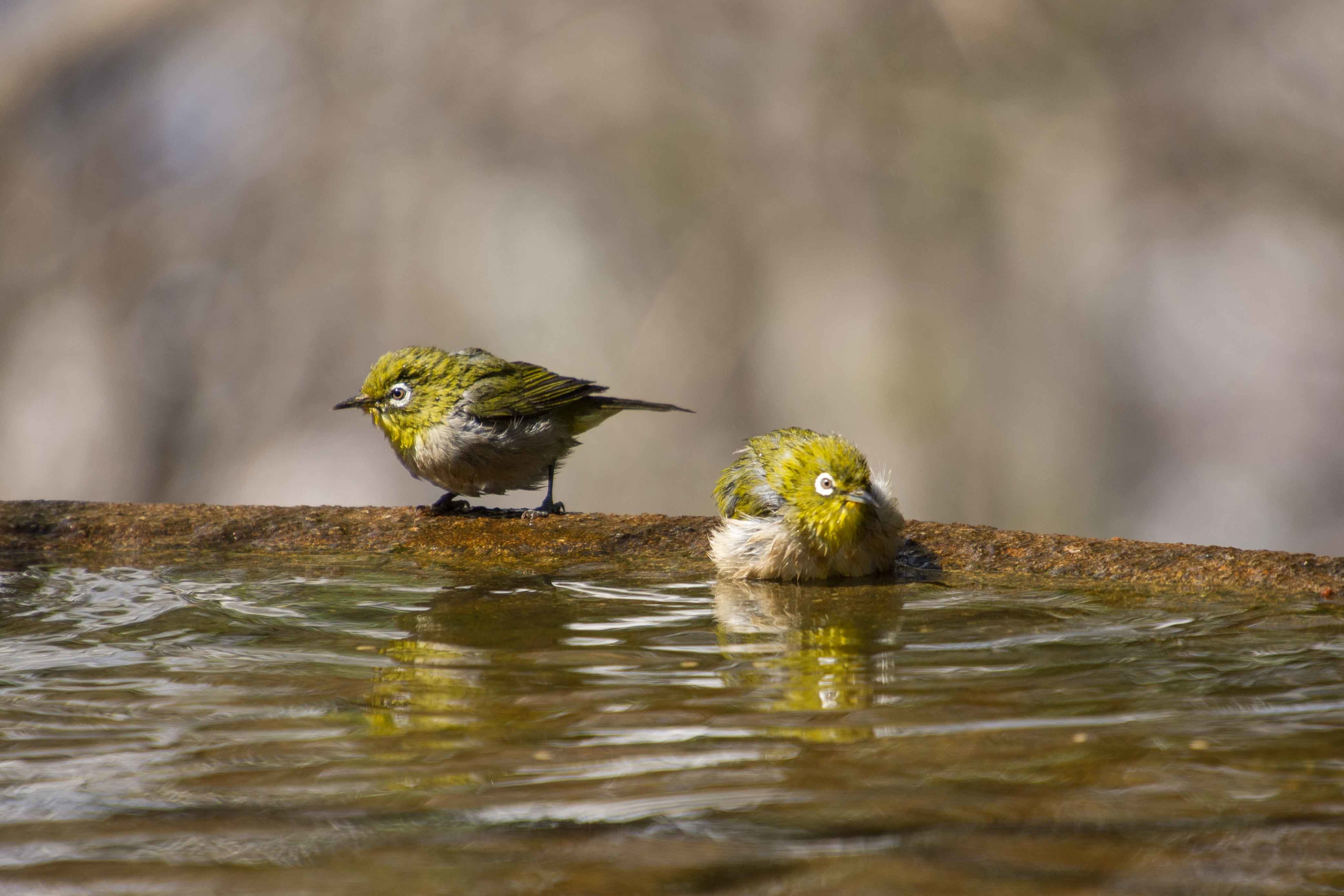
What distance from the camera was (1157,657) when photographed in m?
2.59

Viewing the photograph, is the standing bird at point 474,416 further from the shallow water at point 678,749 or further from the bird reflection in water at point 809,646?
the shallow water at point 678,749

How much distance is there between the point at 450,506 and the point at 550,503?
408 mm

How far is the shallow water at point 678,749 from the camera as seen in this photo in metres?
1.54

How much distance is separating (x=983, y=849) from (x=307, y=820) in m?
0.91

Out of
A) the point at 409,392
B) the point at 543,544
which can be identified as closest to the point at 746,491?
the point at 543,544

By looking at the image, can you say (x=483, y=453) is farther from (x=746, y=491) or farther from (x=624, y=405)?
(x=746, y=491)

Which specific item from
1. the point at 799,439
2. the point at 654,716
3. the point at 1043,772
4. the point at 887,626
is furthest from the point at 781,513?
the point at 1043,772

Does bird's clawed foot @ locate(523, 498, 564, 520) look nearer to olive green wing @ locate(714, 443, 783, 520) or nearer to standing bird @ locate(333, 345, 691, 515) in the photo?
standing bird @ locate(333, 345, 691, 515)

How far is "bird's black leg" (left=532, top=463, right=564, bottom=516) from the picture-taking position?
16.6 ft

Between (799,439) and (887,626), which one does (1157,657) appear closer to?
(887,626)

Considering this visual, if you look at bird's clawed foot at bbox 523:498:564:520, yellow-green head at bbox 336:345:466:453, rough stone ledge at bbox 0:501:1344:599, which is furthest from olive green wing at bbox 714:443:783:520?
yellow-green head at bbox 336:345:466:453

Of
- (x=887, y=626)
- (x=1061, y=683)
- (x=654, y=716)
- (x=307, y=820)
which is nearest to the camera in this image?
(x=307, y=820)

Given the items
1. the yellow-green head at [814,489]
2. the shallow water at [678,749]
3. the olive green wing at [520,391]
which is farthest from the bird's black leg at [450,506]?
the shallow water at [678,749]

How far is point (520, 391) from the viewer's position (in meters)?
5.07
